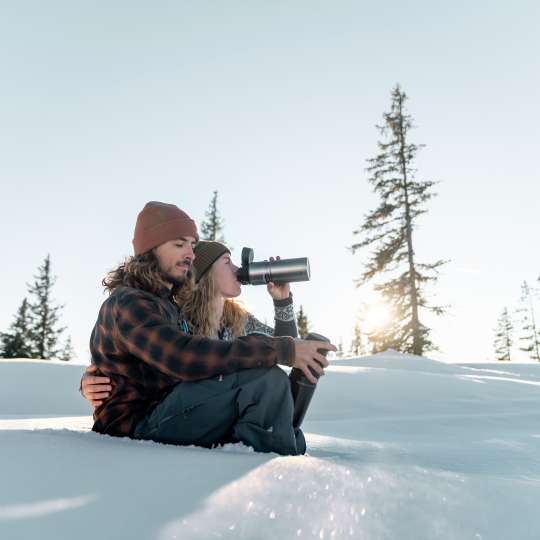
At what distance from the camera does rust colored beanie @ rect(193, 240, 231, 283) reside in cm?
288

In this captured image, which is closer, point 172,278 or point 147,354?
point 147,354

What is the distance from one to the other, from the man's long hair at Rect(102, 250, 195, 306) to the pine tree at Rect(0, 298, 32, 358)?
25.2 metres

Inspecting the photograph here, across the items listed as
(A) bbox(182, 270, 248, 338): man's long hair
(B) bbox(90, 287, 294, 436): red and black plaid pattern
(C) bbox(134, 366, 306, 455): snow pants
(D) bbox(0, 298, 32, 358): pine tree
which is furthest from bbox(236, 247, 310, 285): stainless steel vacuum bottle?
(D) bbox(0, 298, 32, 358): pine tree

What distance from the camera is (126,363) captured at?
1.74 meters

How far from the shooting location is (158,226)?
81.8 inches

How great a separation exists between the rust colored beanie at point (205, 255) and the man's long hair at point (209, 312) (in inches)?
1.5

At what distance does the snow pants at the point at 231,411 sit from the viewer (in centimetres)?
166

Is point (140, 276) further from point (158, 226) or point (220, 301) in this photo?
point (220, 301)

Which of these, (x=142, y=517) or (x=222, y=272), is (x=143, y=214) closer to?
(x=222, y=272)

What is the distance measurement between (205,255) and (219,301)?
11.8 inches

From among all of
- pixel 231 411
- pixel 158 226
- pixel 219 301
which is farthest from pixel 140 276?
pixel 219 301

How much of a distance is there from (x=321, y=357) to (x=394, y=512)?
2.72 feet

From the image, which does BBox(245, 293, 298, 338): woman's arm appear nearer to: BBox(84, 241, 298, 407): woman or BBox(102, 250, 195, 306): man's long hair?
BBox(84, 241, 298, 407): woman

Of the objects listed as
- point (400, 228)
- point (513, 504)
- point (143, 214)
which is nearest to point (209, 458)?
point (513, 504)
